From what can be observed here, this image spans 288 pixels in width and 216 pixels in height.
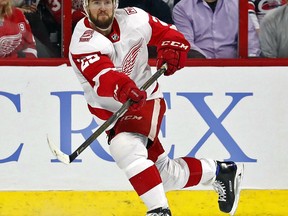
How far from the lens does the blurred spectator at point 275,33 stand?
525 centimetres

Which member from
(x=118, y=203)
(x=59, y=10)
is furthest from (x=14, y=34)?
(x=118, y=203)

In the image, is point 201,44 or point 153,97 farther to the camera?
point 201,44

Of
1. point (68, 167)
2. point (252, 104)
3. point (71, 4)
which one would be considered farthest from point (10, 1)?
point (252, 104)

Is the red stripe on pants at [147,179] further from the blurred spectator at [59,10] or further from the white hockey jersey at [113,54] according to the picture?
the blurred spectator at [59,10]

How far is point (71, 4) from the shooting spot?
17.1 feet

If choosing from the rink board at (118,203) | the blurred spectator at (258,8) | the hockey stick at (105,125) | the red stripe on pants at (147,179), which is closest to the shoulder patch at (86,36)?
the hockey stick at (105,125)

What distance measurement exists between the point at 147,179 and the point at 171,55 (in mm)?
569

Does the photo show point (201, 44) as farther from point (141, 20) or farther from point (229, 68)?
point (141, 20)

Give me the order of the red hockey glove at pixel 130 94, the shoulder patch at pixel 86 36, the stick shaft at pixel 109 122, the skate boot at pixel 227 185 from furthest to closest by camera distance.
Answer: the skate boot at pixel 227 185
the shoulder patch at pixel 86 36
the stick shaft at pixel 109 122
the red hockey glove at pixel 130 94

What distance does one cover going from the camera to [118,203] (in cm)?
506

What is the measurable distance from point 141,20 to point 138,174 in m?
0.70

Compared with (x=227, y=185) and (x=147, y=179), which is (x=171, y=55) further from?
(x=227, y=185)

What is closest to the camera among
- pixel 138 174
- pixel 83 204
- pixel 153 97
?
pixel 138 174

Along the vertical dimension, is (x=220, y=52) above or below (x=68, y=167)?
above
